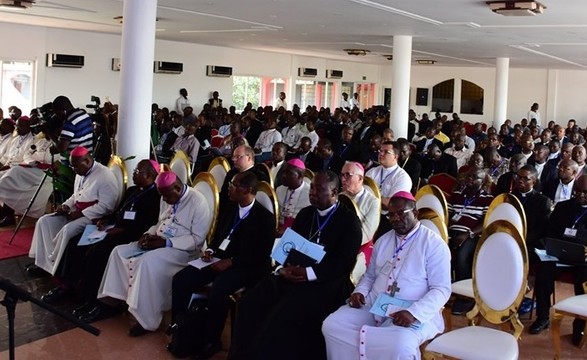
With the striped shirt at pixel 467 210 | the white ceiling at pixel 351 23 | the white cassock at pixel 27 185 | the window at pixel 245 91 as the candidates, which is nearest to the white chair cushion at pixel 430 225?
the striped shirt at pixel 467 210

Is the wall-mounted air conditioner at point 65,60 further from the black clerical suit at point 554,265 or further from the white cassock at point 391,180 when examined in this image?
the black clerical suit at point 554,265

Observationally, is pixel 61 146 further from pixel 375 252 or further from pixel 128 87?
pixel 375 252

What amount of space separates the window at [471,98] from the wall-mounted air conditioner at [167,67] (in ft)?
43.8

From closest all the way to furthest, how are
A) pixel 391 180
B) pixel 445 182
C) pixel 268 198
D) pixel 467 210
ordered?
1. pixel 268 198
2. pixel 467 210
3. pixel 391 180
4. pixel 445 182

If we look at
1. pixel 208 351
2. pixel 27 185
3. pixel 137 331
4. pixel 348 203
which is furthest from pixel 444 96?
pixel 208 351

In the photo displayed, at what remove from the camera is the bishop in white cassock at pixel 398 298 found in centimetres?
331

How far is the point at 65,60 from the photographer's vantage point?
47.2 ft

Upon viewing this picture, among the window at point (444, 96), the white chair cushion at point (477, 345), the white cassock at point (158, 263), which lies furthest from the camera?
the window at point (444, 96)

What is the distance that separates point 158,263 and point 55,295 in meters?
1.27

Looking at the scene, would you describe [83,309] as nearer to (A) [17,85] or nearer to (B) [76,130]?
(B) [76,130]

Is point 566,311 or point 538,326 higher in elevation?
point 566,311

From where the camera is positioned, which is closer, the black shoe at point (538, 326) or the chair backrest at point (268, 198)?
the black shoe at point (538, 326)

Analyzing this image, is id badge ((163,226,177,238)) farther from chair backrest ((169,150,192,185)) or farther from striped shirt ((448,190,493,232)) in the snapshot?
striped shirt ((448,190,493,232))

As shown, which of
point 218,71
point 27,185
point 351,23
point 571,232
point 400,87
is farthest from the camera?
point 218,71
